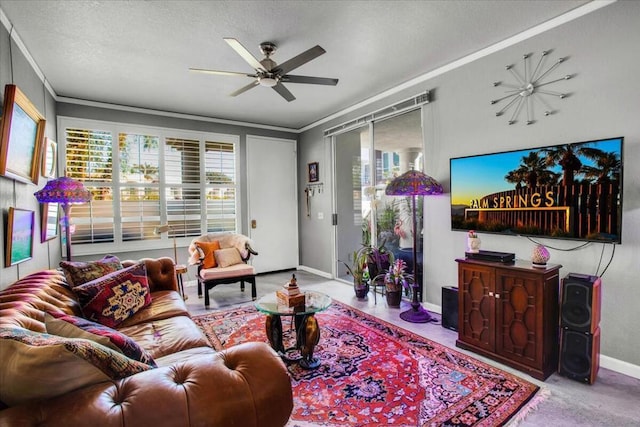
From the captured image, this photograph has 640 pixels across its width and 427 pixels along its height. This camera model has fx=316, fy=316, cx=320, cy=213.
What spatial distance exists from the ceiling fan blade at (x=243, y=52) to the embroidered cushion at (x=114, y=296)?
1.89 m

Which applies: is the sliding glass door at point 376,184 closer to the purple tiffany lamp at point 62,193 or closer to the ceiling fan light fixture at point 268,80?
the ceiling fan light fixture at point 268,80

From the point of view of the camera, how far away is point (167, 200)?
491cm

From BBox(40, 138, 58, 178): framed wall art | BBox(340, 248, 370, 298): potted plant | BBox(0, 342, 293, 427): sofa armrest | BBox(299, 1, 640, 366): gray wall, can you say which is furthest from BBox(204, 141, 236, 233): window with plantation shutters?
BBox(0, 342, 293, 427): sofa armrest

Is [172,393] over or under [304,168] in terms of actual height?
under

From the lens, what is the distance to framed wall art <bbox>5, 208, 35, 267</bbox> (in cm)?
228

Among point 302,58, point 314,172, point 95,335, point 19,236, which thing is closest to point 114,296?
point 19,236

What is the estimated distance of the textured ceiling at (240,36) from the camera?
236 cm

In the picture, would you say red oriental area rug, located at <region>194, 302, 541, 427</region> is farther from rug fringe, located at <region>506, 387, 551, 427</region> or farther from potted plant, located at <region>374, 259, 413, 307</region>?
potted plant, located at <region>374, 259, 413, 307</region>

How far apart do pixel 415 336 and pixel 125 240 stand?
416 centimetres

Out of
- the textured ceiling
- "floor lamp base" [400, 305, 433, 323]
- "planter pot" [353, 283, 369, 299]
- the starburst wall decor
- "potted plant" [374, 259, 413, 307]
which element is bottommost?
"floor lamp base" [400, 305, 433, 323]

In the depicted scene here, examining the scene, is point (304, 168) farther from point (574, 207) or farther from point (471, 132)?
point (574, 207)

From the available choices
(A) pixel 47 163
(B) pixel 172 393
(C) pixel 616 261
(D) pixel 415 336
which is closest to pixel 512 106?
(C) pixel 616 261

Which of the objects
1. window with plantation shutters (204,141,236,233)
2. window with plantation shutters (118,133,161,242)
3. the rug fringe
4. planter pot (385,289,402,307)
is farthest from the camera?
window with plantation shutters (204,141,236,233)

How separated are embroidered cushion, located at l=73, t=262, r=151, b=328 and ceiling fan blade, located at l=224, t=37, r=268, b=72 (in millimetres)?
1888
